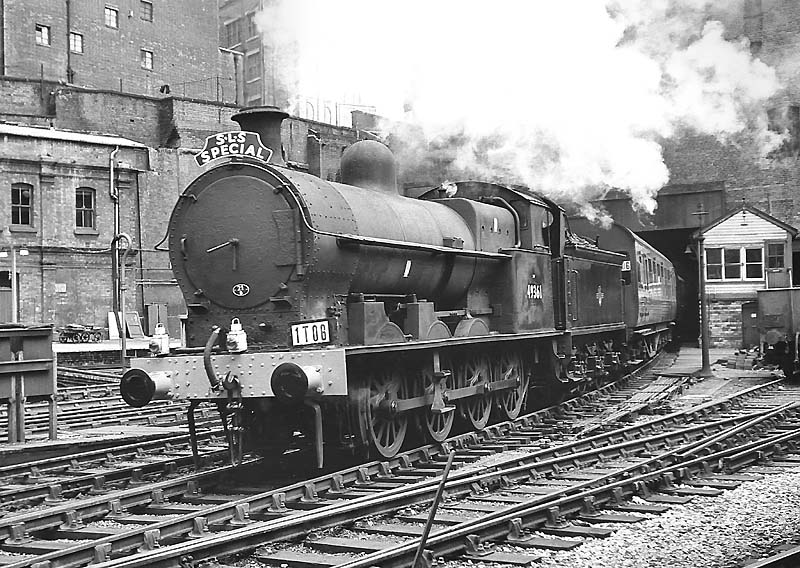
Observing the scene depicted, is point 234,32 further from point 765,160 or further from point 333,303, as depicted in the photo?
point 333,303

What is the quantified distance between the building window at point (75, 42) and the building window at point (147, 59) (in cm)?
319

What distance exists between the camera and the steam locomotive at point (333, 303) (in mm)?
8133

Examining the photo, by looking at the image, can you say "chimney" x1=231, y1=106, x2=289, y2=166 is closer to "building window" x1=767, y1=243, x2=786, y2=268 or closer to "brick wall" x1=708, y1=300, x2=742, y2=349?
"building window" x1=767, y1=243, x2=786, y2=268

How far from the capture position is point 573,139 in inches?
733

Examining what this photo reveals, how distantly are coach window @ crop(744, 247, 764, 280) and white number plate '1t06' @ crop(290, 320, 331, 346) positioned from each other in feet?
75.1

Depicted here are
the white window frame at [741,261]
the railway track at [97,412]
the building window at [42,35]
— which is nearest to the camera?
the railway track at [97,412]

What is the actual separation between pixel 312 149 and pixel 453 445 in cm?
3101

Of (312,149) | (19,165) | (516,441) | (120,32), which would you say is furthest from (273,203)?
(120,32)

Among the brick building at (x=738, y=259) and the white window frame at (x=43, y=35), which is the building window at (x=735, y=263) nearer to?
the brick building at (x=738, y=259)

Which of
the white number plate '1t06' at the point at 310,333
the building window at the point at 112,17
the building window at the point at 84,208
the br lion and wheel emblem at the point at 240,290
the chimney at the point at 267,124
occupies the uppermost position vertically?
the building window at the point at 112,17

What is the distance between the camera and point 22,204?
28.9 m

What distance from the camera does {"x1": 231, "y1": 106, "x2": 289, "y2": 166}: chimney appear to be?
898 centimetres

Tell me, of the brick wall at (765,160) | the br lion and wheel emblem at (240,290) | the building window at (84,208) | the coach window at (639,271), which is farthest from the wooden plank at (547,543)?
the building window at (84,208)

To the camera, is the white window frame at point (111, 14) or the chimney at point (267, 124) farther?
the white window frame at point (111, 14)
